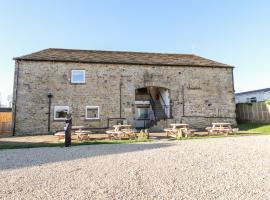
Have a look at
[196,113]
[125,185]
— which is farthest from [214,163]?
[196,113]

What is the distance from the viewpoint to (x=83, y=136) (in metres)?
12.7

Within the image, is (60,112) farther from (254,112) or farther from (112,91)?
(254,112)

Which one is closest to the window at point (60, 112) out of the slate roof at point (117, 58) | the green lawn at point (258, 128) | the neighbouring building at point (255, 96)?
the slate roof at point (117, 58)

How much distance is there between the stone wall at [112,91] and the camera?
1712cm

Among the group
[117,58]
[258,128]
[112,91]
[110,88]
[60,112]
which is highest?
[117,58]

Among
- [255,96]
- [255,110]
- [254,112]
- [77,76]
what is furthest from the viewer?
[255,96]

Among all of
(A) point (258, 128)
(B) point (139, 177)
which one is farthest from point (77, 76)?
(A) point (258, 128)

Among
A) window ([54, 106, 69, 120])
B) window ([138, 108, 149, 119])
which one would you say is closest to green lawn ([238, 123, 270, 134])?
window ([138, 108, 149, 119])

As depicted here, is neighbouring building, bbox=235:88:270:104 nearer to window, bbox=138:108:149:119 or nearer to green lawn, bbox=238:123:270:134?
green lawn, bbox=238:123:270:134

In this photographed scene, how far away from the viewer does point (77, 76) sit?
18.4 metres

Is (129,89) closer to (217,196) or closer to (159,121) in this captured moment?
(159,121)

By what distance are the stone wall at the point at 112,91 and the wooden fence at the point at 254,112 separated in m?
2.36

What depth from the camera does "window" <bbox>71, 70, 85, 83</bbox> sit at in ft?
59.8

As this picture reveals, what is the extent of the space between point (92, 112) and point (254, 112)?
15.6m
